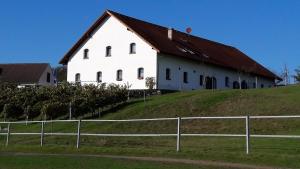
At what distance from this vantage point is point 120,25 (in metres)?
59.0

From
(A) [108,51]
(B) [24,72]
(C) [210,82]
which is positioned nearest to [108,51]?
(A) [108,51]

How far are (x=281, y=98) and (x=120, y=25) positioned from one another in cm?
2444

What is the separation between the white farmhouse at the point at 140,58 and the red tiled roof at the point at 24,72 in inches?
1208

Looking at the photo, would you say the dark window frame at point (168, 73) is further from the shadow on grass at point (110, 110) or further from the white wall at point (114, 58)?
the shadow on grass at point (110, 110)

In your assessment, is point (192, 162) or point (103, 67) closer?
point (192, 162)

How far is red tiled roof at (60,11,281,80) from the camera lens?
5806cm

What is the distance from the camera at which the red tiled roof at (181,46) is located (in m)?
58.1

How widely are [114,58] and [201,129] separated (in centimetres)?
2803

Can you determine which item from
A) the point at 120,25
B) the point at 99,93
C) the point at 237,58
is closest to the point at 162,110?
the point at 99,93

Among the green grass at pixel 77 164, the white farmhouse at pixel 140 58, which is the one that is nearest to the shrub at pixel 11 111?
the white farmhouse at pixel 140 58

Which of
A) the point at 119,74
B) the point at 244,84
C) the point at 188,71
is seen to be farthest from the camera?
the point at 244,84

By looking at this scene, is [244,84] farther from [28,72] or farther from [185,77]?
[28,72]

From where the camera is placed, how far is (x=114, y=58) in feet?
195

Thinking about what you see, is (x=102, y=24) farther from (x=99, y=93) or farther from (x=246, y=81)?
(x=246, y=81)
